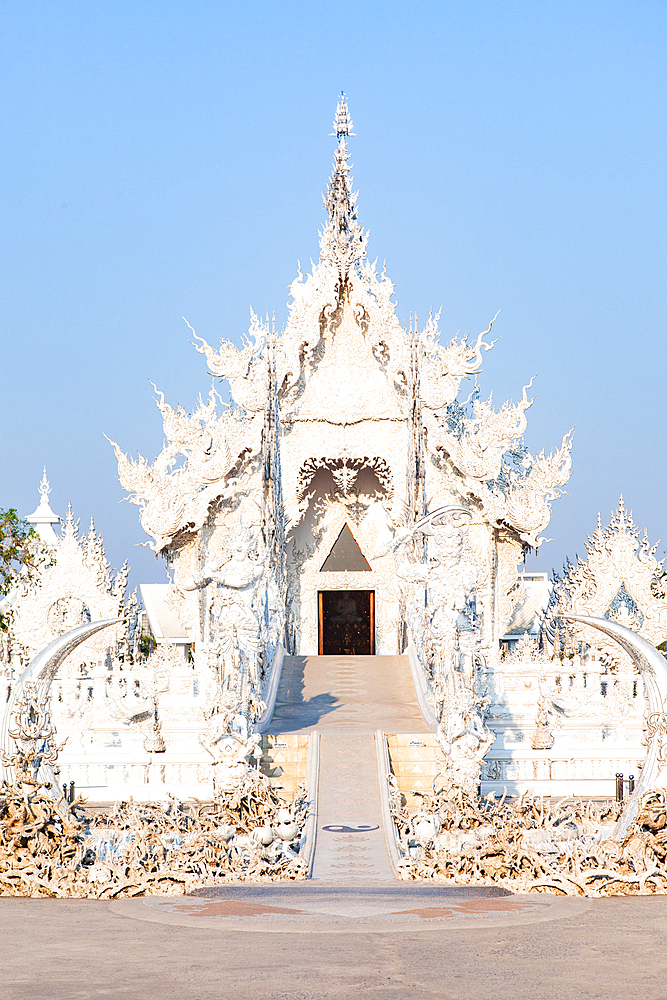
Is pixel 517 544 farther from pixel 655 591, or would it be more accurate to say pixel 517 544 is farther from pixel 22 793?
pixel 22 793

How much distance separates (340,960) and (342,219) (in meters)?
19.5

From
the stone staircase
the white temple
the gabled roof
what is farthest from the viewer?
the gabled roof

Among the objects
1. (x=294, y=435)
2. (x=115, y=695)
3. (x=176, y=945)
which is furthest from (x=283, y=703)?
(x=176, y=945)

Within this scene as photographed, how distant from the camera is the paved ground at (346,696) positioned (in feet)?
48.1

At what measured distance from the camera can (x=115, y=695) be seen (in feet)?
51.9

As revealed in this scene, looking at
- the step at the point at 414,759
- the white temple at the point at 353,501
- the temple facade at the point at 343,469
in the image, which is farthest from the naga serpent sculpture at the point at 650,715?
the temple facade at the point at 343,469

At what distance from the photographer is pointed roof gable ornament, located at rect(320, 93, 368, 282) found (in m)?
20.9

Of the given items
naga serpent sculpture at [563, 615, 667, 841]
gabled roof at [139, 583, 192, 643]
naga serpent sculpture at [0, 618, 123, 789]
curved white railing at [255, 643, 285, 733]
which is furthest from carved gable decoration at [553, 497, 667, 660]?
naga serpent sculpture at [0, 618, 123, 789]

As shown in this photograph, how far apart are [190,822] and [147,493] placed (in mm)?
10708

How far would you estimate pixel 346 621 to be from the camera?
21.8 m

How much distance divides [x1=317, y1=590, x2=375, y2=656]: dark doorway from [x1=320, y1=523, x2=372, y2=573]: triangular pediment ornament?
1.29 feet

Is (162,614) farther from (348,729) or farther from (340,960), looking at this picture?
(340,960)

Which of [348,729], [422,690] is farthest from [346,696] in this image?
[348,729]

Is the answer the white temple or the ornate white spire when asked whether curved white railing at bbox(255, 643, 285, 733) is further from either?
the ornate white spire
